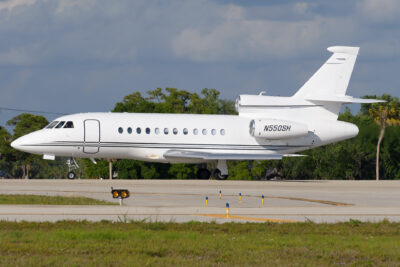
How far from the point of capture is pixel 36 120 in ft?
271

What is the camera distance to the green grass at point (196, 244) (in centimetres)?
1207

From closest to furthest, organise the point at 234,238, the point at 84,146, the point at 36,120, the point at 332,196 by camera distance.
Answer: the point at 234,238
the point at 332,196
the point at 84,146
the point at 36,120

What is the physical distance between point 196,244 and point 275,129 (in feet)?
89.2

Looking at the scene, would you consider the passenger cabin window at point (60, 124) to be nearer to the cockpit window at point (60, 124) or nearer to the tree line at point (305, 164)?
the cockpit window at point (60, 124)

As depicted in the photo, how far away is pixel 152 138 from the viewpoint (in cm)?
3953

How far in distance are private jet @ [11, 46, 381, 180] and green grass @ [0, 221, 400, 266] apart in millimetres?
22093

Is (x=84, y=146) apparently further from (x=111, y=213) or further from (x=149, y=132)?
(x=111, y=213)

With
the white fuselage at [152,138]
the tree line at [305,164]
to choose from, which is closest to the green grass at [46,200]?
the white fuselage at [152,138]

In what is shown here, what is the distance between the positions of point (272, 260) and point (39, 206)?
36.4 feet

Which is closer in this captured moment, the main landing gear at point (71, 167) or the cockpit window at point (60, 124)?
the cockpit window at point (60, 124)

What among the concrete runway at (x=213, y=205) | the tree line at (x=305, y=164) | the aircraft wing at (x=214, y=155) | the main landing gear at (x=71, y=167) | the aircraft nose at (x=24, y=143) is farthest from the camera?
the tree line at (x=305, y=164)

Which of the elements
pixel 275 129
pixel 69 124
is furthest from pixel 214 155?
pixel 69 124

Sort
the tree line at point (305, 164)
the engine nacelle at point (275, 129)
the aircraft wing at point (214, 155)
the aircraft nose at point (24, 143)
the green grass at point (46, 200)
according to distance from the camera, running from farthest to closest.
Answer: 1. the tree line at point (305, 164)
2. the engine nacelle at point (275, 129)
3. the aircraft wing at point (214, 155)
4. the aircraft nose at point (24, 143)
5. the green grass at point (46, 200)

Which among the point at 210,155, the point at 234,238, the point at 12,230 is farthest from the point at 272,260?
the point at 210,155
